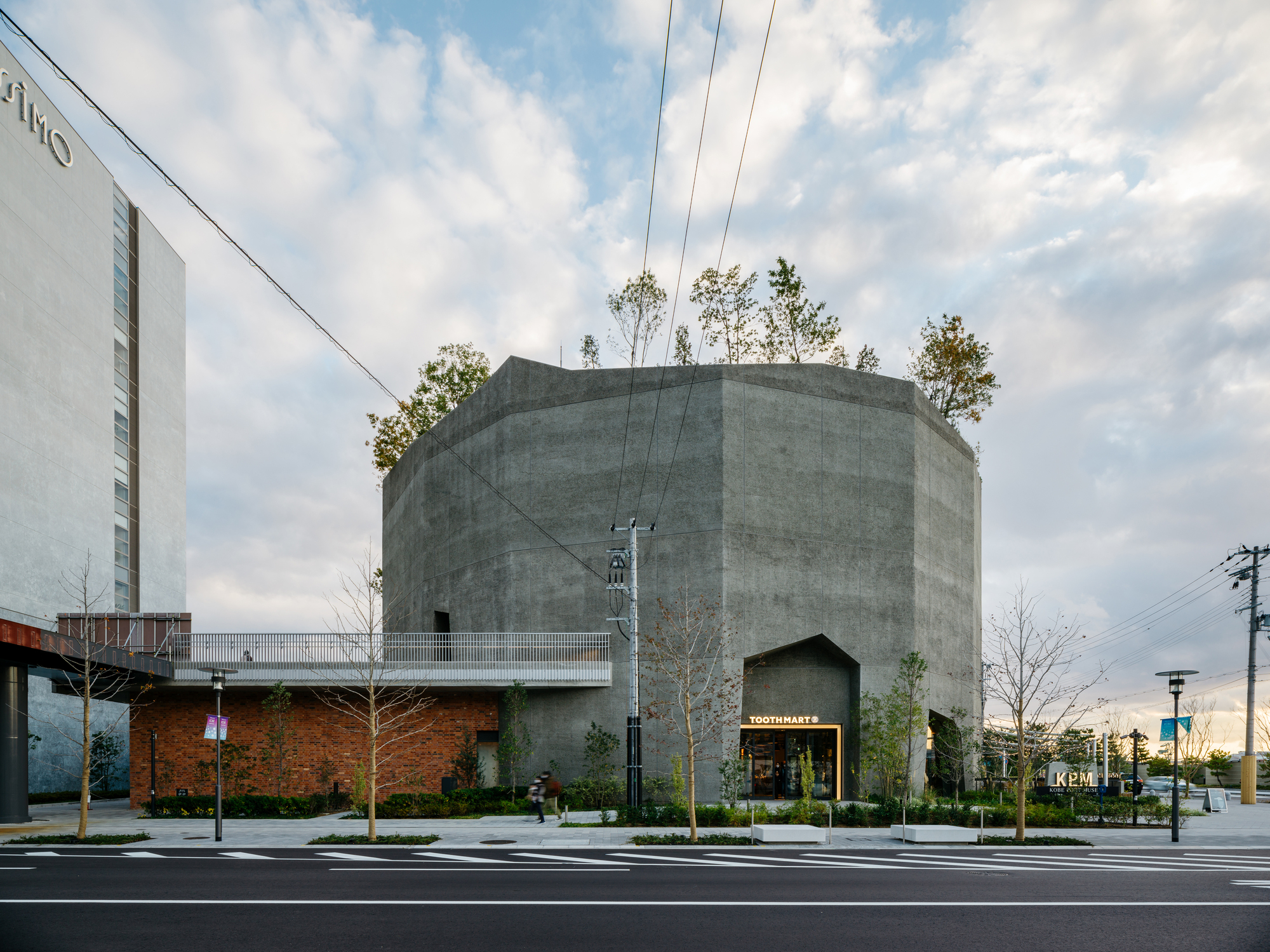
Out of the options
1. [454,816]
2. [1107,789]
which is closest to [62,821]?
[454,816]

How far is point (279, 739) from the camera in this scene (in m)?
31.9

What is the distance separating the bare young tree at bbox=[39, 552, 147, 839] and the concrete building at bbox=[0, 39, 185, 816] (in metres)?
0.42

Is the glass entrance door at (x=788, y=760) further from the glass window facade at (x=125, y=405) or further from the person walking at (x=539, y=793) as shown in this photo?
the glass window facade at (x=125, y=405)

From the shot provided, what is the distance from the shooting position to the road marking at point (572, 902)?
1335cm

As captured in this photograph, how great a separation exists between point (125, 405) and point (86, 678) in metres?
34.5

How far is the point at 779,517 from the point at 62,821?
987 inches

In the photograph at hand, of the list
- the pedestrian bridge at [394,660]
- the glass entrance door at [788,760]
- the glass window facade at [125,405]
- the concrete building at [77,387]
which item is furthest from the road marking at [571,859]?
the glass window facade at [125,405]

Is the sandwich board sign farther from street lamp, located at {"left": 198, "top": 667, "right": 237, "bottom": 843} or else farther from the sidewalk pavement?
A: street lamp, located at {"left": 198, "top": 667, "right": 237, "bottom": 843}

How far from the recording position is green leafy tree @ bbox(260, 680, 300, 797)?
31625mm

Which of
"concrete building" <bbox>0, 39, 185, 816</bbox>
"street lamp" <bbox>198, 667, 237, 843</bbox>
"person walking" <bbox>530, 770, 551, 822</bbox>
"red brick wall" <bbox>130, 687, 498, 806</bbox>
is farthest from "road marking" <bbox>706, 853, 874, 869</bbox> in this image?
"concrete building" <bbox>0, 39, 185, 816</bbox>

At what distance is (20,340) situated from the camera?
4359 centimetres

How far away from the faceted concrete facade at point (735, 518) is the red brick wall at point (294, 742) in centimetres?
347

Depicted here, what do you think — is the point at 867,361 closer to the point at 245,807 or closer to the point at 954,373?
the point at 954,373

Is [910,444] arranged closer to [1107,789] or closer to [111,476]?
[1107,789]
